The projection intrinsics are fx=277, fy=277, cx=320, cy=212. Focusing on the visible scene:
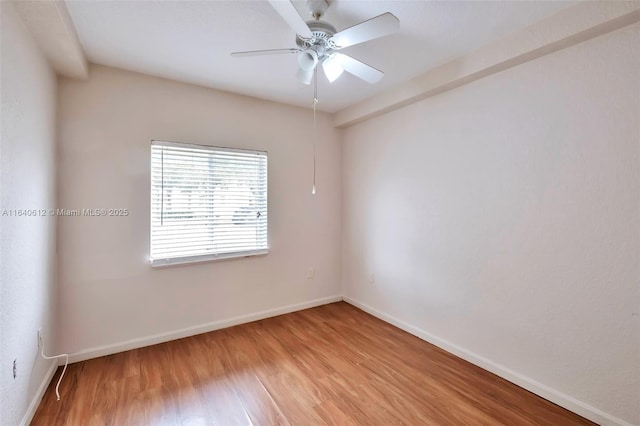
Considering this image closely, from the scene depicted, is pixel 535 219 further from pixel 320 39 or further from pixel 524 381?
pixel 320 39

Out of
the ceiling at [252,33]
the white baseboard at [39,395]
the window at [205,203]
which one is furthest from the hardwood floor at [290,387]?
the ceiling at [252,33]

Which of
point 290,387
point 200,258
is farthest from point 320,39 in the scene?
point 290,387

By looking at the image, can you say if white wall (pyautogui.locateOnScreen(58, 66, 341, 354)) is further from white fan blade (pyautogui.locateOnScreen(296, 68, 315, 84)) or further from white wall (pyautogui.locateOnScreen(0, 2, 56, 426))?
white fan blade (pyautogui.locateOnScreen(296, 68, 315, 84))

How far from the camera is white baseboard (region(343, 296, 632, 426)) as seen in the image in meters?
1.68

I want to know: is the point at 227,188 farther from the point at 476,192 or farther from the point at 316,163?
the point at 476,192

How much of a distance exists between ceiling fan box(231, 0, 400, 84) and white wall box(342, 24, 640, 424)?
107cm

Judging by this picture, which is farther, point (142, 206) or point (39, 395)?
point (142, 206)

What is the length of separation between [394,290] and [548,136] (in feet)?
6.43

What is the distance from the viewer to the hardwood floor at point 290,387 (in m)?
1.73

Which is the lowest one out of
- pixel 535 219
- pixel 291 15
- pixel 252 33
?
pixel 535 219

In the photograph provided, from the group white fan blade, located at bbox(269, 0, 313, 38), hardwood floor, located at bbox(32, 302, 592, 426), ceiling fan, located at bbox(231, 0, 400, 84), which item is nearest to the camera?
white fan blade, located at bbox(269, 0, 313, 38)

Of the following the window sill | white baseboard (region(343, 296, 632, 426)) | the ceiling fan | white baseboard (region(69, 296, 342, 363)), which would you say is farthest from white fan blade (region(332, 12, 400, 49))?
white baseboard (region(69, 296, 342, 363))

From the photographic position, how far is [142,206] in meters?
2.54

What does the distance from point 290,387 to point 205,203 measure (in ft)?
6.09
